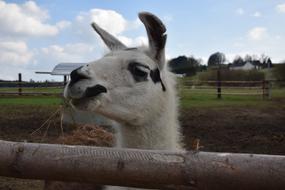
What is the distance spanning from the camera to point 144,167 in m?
1.88

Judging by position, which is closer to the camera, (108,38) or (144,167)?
(144,167)

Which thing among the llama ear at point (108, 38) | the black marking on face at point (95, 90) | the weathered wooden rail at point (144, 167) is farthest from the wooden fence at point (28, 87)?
the weathered wooden rail at point (144, 167)

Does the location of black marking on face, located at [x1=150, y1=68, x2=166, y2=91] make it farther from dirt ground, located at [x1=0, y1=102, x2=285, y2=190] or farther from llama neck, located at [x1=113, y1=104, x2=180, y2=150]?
dirt ground, located at [x1=0, y1=102, x2=285, y2=190]

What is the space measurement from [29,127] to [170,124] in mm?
7847

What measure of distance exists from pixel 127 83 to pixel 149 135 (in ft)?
1.71

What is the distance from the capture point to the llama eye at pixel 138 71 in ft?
10.5

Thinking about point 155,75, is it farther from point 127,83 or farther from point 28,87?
point 28,87

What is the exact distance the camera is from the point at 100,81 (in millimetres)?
2969

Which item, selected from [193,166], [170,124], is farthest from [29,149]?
[170,124]

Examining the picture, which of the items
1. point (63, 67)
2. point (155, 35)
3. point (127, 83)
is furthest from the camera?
point (63, 67)

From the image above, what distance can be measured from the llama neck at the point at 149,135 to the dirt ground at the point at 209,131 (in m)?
1.54

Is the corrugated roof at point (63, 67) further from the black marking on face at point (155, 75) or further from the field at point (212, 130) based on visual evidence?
the black marking on face at point (155, 75)

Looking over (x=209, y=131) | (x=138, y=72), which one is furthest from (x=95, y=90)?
(x=209, y=131)

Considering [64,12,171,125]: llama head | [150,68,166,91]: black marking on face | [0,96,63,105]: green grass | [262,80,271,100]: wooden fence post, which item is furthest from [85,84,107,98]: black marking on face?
[262,80,271,100]: wooden fence post
